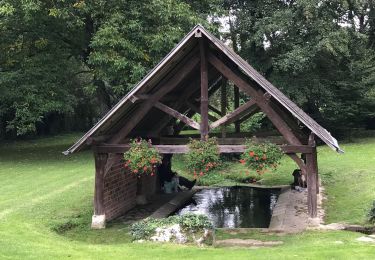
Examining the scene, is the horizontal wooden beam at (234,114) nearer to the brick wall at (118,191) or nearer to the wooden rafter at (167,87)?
the wooden rafter at (167,87)

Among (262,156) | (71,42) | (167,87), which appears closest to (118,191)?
(167,87)

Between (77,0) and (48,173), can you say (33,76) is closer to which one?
(77,0)

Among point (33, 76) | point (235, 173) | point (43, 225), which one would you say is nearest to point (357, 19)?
point (235, 173)

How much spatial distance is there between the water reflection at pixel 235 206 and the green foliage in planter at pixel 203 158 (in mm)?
3100

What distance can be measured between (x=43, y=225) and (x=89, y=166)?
10206 mm

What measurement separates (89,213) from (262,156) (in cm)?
533

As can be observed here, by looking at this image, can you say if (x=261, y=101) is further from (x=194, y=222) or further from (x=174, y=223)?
(x=174, y=223)

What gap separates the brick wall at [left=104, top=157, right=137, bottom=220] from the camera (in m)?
13.6

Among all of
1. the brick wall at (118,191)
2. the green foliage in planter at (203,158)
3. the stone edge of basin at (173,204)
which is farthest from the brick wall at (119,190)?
the green foliage in planter at (203,158)

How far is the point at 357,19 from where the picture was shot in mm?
32094

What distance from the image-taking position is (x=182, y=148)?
1198 centimetres

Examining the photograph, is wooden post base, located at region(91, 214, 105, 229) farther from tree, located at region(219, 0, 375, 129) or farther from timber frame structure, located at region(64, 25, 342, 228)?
tree, located at region(219, 0, 375, 129)

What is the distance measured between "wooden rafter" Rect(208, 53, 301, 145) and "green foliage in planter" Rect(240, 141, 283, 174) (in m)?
0.53

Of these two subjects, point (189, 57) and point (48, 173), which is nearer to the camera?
point (189, 57)
